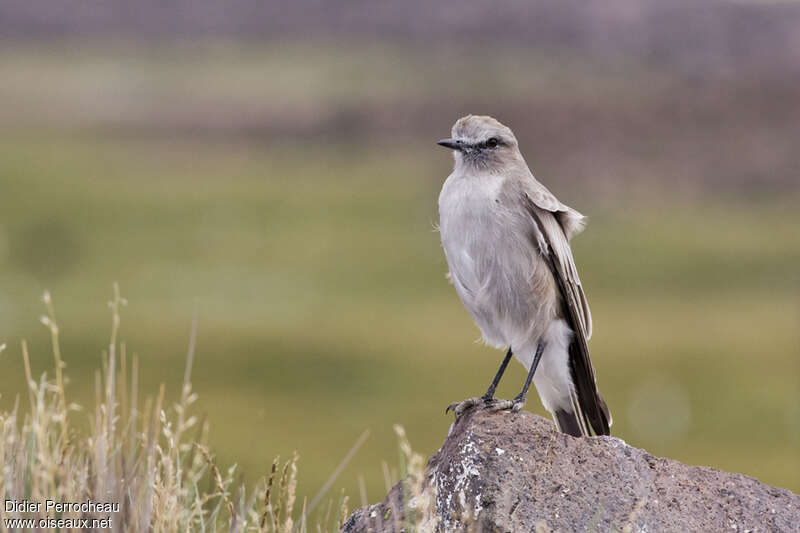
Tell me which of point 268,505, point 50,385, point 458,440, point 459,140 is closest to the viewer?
point 268,505

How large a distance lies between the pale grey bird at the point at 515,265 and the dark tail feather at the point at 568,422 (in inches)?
0.7

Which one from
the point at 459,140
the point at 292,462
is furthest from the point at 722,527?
the point at 459,140

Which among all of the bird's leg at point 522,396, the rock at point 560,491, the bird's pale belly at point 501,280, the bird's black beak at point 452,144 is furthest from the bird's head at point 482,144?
the rock at point 560,491

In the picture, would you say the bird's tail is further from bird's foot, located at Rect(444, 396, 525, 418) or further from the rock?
the rock

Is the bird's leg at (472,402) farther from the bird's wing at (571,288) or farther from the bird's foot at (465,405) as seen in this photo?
the bird's wing at (571,288)

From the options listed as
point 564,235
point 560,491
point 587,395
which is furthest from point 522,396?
point 564,235

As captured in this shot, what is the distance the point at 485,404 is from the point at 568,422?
716mm

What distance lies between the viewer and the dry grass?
3641mm

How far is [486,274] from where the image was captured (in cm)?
434

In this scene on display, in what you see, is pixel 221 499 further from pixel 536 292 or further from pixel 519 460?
pixel 536 292

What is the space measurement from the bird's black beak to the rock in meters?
1.28

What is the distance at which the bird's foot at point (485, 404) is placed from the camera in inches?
168

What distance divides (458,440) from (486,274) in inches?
31.4

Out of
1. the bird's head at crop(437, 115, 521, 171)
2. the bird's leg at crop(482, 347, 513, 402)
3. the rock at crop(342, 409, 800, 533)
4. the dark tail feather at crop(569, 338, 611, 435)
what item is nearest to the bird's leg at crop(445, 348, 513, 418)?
the bird's leg at crop(482, 347, 513, 402)
